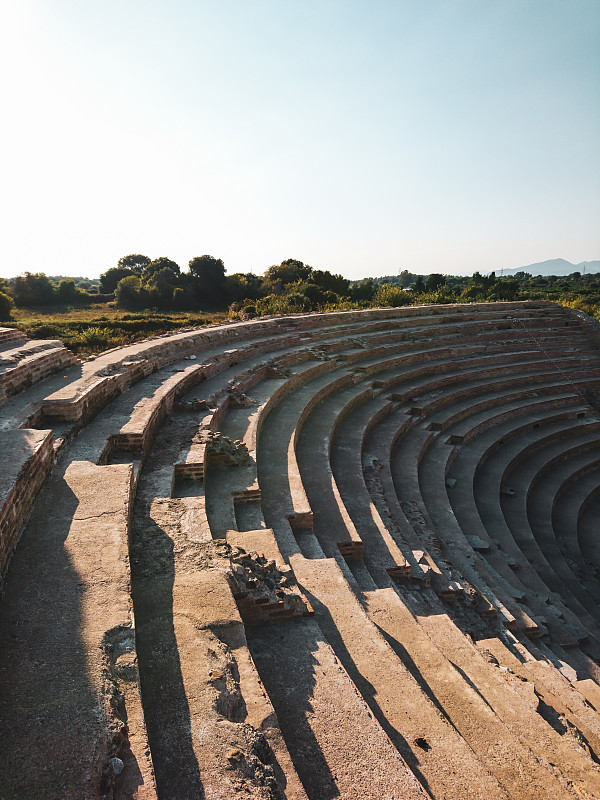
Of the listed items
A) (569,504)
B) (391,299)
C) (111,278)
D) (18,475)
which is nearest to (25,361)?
(18,475)

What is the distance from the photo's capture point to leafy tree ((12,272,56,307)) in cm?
3341

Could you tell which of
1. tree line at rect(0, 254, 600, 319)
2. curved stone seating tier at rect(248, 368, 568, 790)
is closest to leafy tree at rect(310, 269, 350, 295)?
tree line at rect(0, 254, 600, 319)

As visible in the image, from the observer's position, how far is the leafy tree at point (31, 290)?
110 ft

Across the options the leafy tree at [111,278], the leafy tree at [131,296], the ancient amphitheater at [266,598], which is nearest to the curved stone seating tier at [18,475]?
the ancient amphitheater at [266,598]

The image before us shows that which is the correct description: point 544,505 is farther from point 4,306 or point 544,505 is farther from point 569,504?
point 4,306

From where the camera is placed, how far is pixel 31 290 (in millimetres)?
33531

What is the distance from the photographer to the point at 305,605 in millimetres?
3445

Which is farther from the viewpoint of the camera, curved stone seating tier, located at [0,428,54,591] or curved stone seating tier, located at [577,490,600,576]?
curved stone seating tier, located at [577,490,600,576]

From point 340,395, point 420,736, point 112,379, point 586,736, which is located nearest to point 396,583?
point 586,736

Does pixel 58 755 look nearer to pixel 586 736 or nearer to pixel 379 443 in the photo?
pixel 586 736

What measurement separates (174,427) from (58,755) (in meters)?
4.39

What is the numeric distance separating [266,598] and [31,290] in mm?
37153

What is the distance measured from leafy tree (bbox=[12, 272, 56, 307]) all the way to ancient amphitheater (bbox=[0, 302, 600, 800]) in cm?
3005

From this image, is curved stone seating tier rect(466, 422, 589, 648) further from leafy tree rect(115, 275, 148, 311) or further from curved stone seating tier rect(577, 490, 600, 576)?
leafy tree rect(115, 275, 148, 311)
